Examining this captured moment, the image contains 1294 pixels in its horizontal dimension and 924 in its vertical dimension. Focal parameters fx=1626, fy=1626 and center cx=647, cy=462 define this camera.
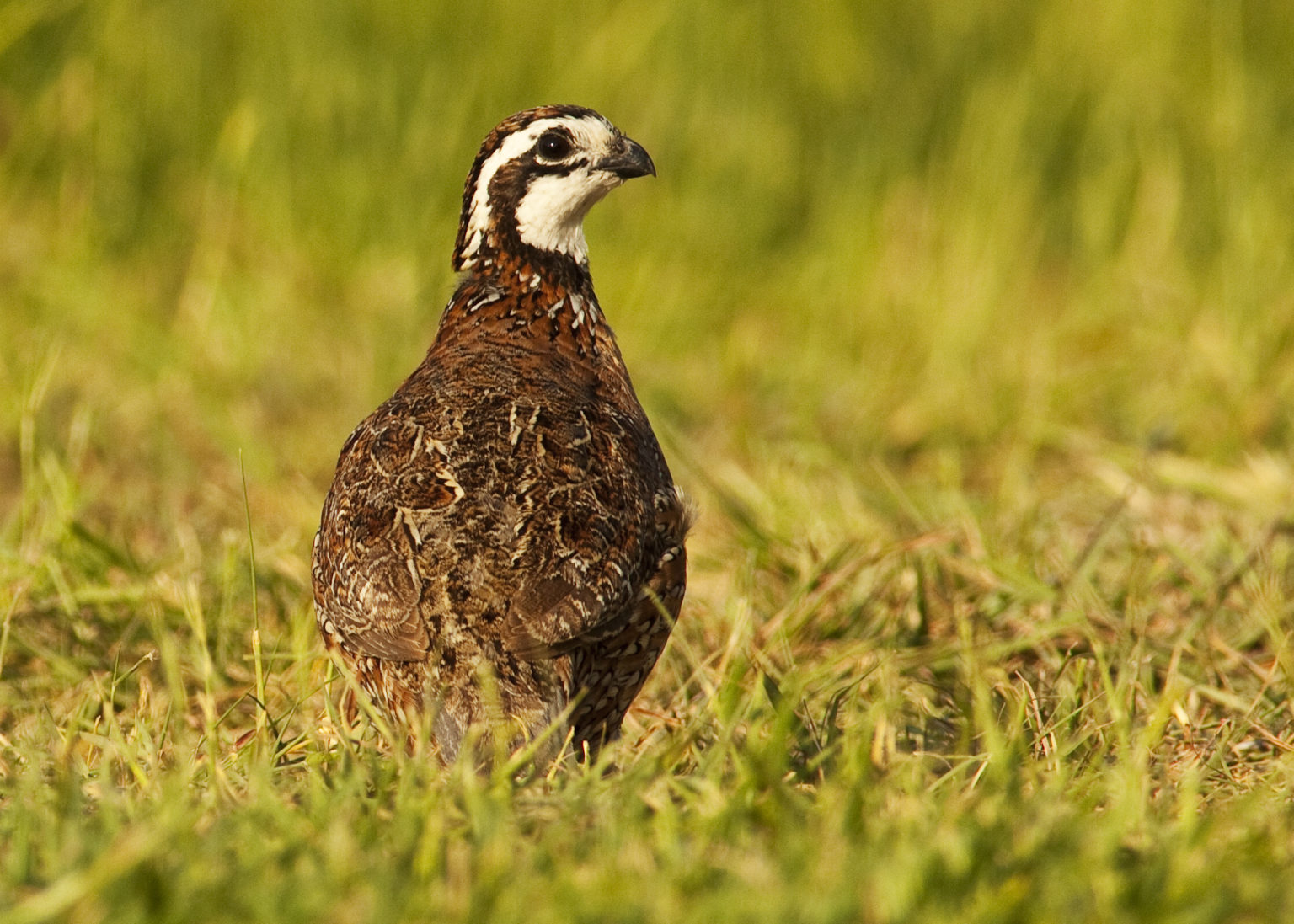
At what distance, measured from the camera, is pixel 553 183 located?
4398 millimetres

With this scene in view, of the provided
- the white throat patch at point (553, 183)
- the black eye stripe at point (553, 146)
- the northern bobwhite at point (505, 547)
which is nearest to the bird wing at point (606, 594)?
the northern bobwhite at point (505, 547)

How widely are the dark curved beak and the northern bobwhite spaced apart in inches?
20.5

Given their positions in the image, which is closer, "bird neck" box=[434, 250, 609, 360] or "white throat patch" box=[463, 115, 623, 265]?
"bird neck" box=[434, 250, 609, 360]

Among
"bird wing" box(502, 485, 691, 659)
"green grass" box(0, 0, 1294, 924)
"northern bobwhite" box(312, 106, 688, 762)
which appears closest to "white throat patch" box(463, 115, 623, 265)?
"northern bobwhite" box(312, 106, 688, 762)

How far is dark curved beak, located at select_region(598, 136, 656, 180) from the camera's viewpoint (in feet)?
14.5

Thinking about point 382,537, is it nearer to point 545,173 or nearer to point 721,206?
point 545,173

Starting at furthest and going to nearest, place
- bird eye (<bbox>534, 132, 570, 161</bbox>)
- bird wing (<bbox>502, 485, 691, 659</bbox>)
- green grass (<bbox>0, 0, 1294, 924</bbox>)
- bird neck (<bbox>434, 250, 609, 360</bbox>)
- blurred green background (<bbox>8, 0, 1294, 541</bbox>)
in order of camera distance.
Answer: blurred green background (<bbox>8, 0, 1294, 541</bbox>), bird eye (<bbox>534, 132, 570, 161</bbox>), bird neck (<bbox>434, 250, 609, 360</bbox>), bird wing (<bbox>502, 485, 691, 659</bbox>), green grass (<bbox>0, 0, 1294, 924</bbox>)

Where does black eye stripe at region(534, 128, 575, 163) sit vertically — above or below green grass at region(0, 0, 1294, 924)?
above

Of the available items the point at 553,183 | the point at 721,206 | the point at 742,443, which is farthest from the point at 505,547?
the point at 721,206

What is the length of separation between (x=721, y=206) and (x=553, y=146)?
157 inches

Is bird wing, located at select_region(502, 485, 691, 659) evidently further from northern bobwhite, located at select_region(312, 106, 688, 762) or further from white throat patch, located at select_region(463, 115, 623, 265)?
white throat patch, located at select_region(463, 115, 623, 265)

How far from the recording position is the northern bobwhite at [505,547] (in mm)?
3197

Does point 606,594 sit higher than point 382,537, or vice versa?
point 382,537

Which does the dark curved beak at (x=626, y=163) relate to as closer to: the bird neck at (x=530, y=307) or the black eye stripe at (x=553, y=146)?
the black eye stripe at (x=553, y=146)
